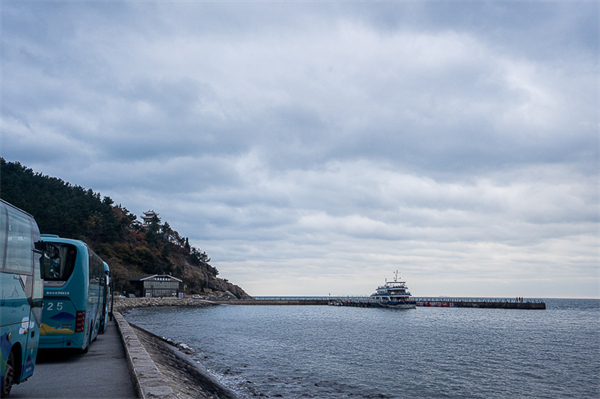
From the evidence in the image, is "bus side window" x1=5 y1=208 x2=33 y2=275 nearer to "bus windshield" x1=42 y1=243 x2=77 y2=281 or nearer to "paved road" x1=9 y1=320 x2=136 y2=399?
"paved road" x1=9 y1=320 x2=136 y2=399

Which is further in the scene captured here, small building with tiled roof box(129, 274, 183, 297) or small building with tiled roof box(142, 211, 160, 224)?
small building with tiled roof box(142, 211, 160, 224)

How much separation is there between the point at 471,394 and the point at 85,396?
59.9 ft

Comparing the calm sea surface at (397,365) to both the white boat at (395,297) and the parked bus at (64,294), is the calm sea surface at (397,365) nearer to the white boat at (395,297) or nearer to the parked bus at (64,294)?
the parked bus at (64,294)

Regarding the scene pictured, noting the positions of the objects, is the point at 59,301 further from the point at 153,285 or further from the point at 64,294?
Answer: the point at 153,285

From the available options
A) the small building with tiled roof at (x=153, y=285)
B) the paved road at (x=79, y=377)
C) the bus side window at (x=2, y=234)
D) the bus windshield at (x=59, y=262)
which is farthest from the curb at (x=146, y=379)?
the small building with tiled roof at (x=153, y=285)

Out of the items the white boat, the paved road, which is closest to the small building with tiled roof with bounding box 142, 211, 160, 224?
the white boat

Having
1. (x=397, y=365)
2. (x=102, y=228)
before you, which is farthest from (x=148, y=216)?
(x=397, y=365)

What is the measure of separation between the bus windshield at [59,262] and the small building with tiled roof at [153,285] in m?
104

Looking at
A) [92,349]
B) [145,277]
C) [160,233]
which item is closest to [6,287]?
[92,349]

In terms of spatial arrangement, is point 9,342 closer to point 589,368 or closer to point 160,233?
point 589,368

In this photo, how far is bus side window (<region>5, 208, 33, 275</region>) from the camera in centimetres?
745

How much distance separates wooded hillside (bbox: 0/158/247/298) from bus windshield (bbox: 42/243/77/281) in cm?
8778

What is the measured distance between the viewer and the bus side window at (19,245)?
7453 mm

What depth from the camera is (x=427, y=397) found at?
62.8ft
